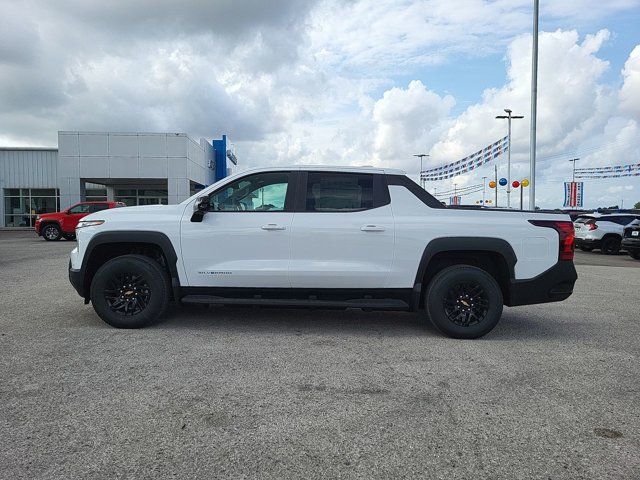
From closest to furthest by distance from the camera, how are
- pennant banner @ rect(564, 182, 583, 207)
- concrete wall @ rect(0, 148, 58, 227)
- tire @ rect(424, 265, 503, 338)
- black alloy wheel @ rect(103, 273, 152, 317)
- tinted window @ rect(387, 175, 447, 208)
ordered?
tire @ rect(424, 265, 503, 338), tinted window @ rect(387, 175, 447, 208), black alloy wheel @ rect(103, 273, 152, 317), concrete wall @ rect(0, 148, 58, 227), pennant banner @ rect(564, 182, 583, 207)

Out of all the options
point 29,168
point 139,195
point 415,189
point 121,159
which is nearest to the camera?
point 415,189

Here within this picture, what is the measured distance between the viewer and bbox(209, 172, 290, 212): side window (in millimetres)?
5559

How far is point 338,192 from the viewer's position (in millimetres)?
5559

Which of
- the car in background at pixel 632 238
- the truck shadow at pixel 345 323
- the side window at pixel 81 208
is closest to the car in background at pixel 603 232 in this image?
the car in background at pixel 632 238

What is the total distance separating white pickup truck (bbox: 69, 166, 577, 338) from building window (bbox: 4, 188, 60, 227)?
34.7 meters

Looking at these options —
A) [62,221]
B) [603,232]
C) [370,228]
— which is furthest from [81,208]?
[603,232]

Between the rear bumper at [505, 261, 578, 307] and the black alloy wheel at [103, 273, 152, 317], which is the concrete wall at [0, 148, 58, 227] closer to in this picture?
the black alloy wheel at [103, 273, 152, 317]

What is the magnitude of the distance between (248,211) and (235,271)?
671mm

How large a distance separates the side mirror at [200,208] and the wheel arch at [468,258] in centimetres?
234

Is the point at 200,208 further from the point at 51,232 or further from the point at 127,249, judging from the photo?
the point at 51,232

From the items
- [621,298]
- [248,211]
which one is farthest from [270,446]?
[621,298]

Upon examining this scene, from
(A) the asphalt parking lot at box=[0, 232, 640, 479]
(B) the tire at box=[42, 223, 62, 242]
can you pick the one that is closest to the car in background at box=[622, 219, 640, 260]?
(A) the asphalt parking lot at box=[0, 232, 640, 479]

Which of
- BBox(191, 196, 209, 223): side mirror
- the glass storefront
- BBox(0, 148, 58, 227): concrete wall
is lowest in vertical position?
BBox(191, 196, 209, 223): side mirror

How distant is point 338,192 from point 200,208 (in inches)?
58.7
